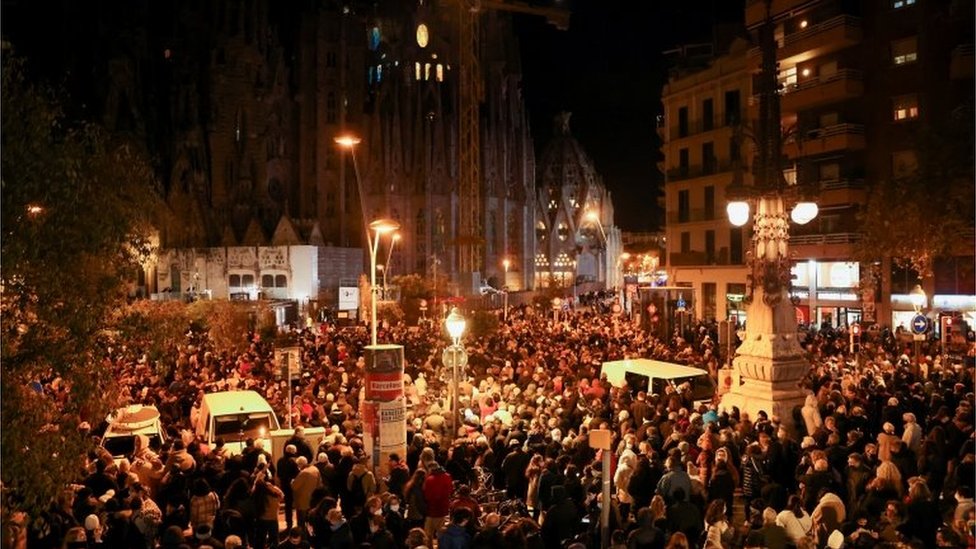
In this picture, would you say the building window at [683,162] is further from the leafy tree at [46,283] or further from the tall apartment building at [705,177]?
the leafy tree at [46,283]

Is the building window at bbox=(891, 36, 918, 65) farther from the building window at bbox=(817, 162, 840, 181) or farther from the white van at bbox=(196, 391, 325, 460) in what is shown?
the white van at bbox=(196, 391, 325, 460)

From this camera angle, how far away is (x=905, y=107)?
3048 cm

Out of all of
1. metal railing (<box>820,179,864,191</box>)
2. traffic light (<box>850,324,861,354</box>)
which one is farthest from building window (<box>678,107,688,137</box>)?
traffic light (<box>850,324,861,354</box>)

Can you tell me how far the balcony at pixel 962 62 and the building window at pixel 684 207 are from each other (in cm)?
1542

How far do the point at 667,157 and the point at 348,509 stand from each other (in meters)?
37.3

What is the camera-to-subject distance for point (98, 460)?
10.2 meters

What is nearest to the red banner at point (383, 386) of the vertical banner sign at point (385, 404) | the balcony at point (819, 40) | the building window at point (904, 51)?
the vertical banner sign at point (385, 404)

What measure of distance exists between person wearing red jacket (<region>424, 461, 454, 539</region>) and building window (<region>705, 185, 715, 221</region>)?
3340 cm

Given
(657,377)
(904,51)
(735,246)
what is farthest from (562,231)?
(657,377)

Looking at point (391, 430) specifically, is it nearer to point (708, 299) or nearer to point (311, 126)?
point (708, 299)

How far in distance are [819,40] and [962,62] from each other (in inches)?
233

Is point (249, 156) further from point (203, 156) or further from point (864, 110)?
point (864, 110)

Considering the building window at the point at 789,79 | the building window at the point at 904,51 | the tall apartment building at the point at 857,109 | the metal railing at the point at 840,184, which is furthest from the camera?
the building window at the point at 789,79

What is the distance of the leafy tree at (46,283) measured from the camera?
20.3 feet
